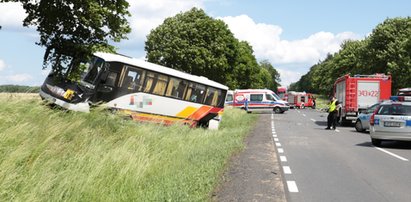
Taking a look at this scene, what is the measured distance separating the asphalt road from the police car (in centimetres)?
43

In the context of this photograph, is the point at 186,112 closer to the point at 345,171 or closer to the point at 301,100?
the point at 345,171

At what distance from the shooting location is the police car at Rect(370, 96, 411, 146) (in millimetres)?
15385

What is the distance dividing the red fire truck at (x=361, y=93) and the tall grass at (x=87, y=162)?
15.9 m

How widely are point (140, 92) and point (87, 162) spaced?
40.8 ft

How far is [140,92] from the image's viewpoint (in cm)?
2102

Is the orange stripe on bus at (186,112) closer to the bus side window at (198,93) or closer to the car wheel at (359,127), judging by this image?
the bus side window at (198,93)

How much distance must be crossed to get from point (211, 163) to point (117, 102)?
36.2ft

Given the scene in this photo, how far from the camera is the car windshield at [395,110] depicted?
15773mm

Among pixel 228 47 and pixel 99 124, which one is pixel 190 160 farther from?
pixel 228 47

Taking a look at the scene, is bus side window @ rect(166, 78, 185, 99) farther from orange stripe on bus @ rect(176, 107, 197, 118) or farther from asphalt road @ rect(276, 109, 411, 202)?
asphalt road @ rect(276, 109, 411, 202)

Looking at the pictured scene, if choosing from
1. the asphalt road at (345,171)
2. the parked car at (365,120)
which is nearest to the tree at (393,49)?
the parked car at (365,120)

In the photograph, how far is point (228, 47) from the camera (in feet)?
173

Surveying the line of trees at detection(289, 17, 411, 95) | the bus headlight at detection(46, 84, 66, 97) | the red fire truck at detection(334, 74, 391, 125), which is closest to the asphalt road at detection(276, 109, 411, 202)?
the bus headlight at detection(46, 84, 66, 97)

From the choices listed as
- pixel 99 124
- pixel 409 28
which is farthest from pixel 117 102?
pixel 409 28
